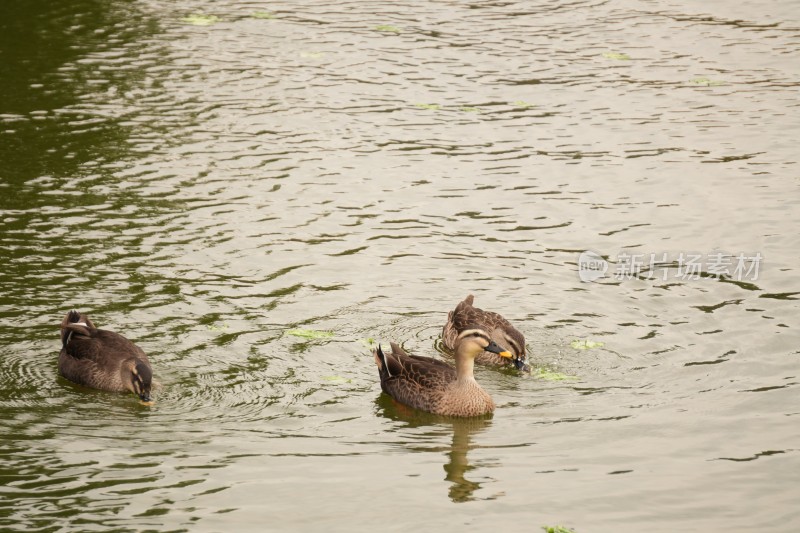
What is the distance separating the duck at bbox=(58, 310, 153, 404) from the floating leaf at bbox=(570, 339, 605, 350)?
5595mm

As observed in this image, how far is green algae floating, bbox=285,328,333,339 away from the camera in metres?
16.2

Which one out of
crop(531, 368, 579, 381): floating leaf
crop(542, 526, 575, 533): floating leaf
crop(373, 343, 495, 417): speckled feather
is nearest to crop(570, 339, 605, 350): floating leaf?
crop(531, 368, 579, 381): floating leaf

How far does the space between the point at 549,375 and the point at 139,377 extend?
203 inches

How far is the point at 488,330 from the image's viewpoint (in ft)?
51.1

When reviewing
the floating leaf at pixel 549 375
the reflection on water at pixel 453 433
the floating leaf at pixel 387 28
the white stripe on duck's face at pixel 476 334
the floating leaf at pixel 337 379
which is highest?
the floating leaf at pixel 387 28

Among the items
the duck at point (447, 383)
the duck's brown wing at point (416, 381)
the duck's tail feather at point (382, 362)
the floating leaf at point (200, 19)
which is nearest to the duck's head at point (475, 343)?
the duck at point (447, 383)

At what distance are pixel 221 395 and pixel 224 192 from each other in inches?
302

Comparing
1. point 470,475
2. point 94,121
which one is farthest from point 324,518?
point 94,121

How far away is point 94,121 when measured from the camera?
24328 millimetres

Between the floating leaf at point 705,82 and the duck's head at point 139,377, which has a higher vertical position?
the floating leaf at point 705,82

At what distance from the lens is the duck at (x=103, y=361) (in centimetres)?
1411

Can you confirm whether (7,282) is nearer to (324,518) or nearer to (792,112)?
(324,518)

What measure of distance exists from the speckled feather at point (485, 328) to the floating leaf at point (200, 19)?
17.9 metres

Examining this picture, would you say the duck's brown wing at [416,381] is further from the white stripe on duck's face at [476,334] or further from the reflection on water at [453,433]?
the white stripe on duck's face at [476,334]
